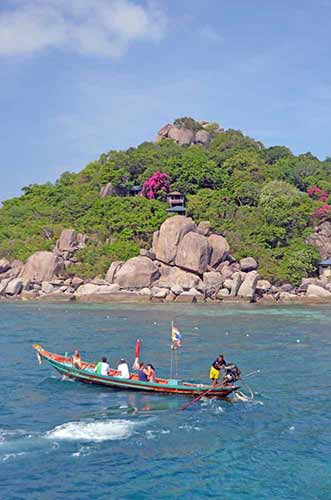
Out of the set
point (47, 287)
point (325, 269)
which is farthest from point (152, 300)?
point (325, 269)

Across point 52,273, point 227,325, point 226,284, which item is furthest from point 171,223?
point 227,325

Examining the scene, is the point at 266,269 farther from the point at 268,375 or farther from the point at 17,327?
the point at 268,375

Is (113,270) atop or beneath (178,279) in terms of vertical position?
atop


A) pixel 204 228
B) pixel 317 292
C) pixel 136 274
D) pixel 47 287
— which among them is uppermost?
pixel 204 228

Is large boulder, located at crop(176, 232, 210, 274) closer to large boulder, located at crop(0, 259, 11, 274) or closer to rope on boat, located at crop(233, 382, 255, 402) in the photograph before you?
large boulder, located at crop(0, 259, 11, 274)

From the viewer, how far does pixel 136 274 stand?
198 ft

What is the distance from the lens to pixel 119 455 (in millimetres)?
15609

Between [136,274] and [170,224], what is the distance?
790cm

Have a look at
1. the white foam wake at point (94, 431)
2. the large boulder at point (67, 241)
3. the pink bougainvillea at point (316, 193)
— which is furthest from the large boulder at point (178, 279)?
the white foam wake at point (94, 431)

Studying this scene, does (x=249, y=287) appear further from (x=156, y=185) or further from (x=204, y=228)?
(x=156, y=185)

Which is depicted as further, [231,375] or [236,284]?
[236,284]

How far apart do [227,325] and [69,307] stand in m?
17.6

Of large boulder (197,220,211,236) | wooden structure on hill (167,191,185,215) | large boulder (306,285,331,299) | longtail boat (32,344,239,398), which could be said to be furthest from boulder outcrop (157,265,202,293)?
longtail boat (32,344,239,398)

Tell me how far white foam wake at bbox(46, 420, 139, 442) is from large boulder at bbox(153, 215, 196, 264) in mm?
44930
